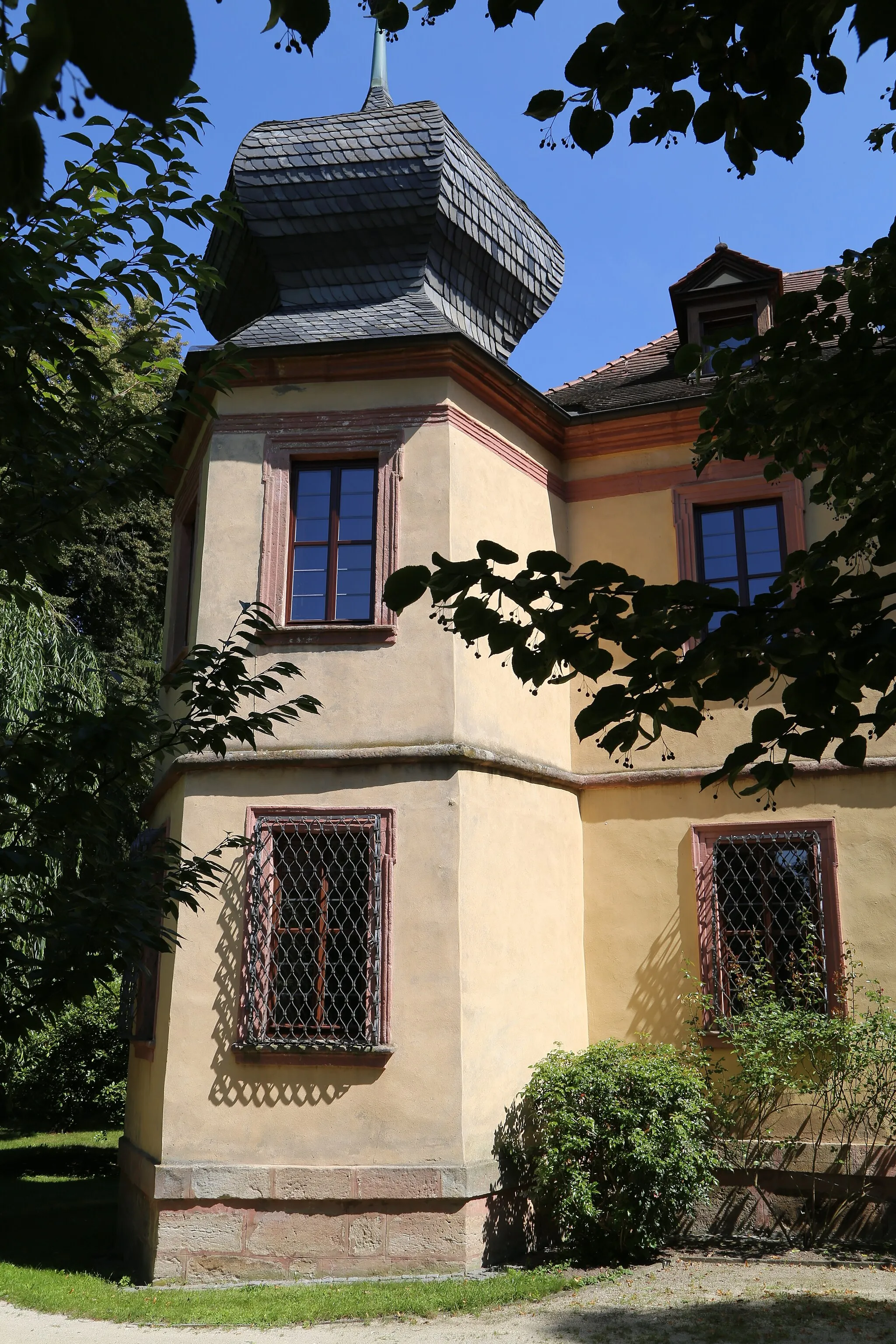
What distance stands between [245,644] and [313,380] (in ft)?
7.75

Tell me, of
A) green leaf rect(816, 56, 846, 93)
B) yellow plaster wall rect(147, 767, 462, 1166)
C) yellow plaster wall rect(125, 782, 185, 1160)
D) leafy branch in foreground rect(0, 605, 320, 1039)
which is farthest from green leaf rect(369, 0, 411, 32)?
yellow plaster wall rect(125, 782, 185, 1160)

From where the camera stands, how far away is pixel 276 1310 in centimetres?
741

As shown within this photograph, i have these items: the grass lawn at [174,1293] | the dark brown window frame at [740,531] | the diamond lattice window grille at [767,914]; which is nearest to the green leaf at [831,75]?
the grass lawn at [174,1293]

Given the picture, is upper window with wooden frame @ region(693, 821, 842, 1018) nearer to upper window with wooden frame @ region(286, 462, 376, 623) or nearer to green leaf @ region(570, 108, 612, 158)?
upper window with wooden frame @ region(286, 462, 376, 623)

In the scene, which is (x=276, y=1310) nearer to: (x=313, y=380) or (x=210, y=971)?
(x=210, y=971)

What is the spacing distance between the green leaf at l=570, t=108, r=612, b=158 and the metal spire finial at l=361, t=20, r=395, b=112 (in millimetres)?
9437

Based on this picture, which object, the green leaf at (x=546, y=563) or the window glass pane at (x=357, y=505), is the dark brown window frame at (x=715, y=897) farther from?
the green leaf at (x=546, y=563)

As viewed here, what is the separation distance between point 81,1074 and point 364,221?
11269mm

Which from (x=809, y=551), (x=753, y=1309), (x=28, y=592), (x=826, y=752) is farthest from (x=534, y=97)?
(x=826, y=752)

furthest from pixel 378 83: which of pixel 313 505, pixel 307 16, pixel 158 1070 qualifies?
pixel 307 16

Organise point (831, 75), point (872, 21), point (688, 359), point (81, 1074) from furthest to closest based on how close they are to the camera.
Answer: point (81, 1074), point (688, 359), point (831, 75), point (872, 21)

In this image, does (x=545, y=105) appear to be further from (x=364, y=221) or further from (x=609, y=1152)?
(x=364, y=221)

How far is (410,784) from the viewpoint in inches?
365

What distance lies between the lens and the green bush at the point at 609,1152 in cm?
834
